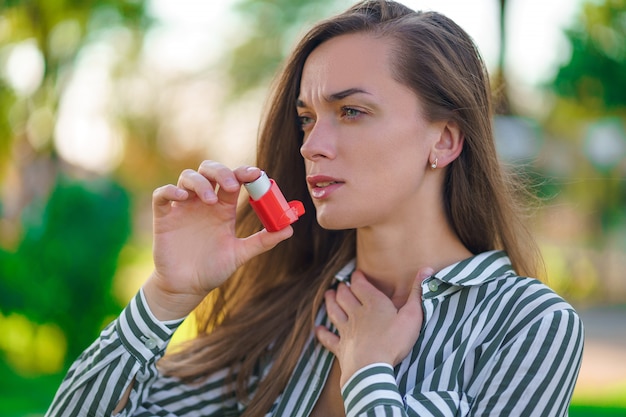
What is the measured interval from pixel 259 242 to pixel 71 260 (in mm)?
4643

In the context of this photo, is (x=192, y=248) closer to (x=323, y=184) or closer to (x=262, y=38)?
(x=323, y=184)

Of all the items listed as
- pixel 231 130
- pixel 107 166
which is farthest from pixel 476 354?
pixel 231 130

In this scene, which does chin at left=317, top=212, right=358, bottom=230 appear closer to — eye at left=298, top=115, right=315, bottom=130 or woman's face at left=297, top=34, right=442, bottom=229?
woman's face at left=297, top=34, right=442, bottom=229

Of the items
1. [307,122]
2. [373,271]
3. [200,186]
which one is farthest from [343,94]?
[373,271]

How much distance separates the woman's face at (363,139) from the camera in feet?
7.54

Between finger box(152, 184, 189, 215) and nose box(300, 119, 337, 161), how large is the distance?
1.23ft

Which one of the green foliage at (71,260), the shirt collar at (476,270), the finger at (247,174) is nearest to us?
the finger at (247,174)

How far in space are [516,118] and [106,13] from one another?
7.09m

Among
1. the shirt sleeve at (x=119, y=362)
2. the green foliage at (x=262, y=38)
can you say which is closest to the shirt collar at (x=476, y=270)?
the shirt sleeve at (x=119, y=362)

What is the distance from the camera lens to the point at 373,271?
8.40 feet

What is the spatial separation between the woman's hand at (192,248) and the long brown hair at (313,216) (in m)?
0.36

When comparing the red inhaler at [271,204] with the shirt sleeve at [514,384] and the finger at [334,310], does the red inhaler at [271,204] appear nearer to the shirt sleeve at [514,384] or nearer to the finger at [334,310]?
the finger at [334,310]

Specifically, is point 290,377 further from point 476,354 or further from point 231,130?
point 231,130

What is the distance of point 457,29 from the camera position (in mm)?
2523
